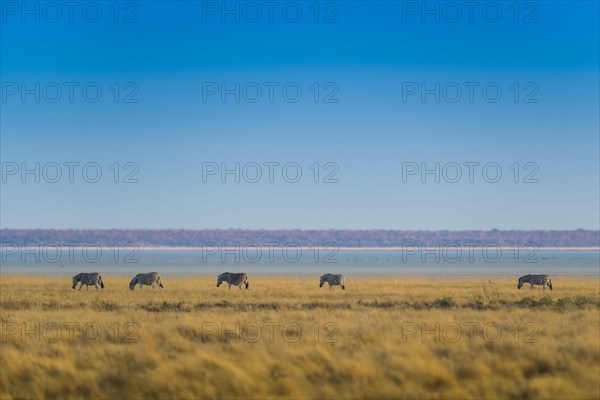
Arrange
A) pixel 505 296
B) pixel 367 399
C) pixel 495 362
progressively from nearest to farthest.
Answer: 1. pixel 367 399
2. pixel 495 362
3. pixel 505 296

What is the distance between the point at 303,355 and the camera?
1467cm

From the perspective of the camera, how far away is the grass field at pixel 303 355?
12.8 m

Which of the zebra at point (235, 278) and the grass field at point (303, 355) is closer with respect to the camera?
the grass field at point (303, 355)

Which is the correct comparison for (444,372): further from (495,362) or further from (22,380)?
(22,380)

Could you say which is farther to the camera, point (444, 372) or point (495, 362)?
point (495, 362)

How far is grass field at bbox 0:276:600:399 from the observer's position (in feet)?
42.0

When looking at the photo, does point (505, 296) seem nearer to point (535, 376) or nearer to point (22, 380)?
point (535, 376)

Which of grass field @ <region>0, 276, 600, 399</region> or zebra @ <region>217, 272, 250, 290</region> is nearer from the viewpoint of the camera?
grass field @ <region>0, 276, 600, 399</region>

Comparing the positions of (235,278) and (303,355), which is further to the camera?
(235,278)

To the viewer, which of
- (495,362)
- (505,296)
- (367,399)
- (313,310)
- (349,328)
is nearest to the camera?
(367,399)

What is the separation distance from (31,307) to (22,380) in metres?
14.9

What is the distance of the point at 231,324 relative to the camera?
66.5ft

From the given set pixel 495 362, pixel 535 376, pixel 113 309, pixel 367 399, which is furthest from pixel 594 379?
pixel 113 309

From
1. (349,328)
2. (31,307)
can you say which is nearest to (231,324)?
(349,328)
